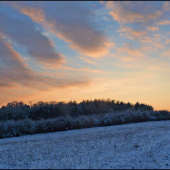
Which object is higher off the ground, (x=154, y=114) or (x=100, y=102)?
(x=100, y=102)

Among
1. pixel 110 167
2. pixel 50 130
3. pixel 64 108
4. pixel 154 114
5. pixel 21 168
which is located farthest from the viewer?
pixel 64 108

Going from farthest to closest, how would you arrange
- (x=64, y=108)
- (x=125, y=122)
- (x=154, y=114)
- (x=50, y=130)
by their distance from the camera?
(x=64, y=108), (x=154, y=114), (x=125, y=122), (x=50, y=130)

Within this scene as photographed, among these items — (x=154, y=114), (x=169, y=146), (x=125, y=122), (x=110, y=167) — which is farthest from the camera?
(x=154, y=114)

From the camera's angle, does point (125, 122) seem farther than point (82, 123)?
Yes

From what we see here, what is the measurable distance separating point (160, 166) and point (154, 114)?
27.0 meters

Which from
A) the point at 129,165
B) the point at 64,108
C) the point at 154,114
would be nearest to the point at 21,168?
the point at 129,165

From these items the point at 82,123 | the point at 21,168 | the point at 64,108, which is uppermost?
the point at 64,108

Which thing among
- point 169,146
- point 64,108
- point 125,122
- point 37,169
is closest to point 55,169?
point 37,169

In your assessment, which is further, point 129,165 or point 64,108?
point 64,108

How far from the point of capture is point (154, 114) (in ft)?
111

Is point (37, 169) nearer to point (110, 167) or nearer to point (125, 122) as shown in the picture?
point (110, 167)

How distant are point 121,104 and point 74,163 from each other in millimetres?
48405

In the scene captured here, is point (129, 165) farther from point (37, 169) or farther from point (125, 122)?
point (125, 122)

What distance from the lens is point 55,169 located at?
802 centimetres
